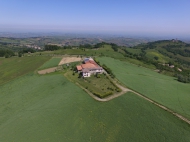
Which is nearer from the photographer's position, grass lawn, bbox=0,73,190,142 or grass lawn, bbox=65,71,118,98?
grass lawn, bbox=0,73,190,142

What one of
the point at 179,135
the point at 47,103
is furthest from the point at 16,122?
the point at 179,135

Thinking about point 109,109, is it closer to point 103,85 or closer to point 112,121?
point 112,121

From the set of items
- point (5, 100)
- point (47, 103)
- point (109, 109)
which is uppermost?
point (109, 109)

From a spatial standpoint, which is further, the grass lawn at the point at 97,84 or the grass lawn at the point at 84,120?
the grass lawn at the point at 97,84
